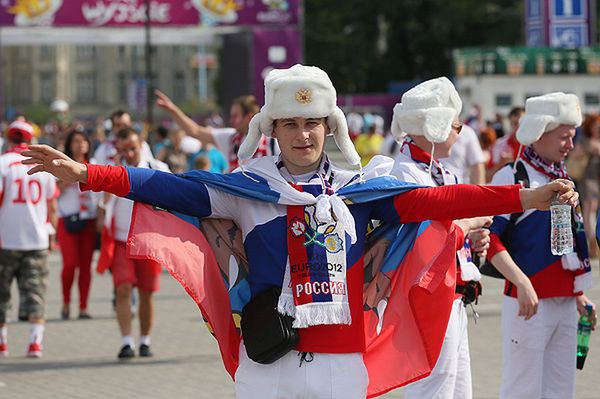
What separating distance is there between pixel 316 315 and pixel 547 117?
2503 millimetres

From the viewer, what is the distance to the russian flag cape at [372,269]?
17.1 ft

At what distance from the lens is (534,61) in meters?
37.3

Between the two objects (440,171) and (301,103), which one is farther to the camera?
(440,171)

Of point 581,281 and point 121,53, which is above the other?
point 121,53

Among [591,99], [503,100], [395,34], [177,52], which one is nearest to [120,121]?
[503,100]

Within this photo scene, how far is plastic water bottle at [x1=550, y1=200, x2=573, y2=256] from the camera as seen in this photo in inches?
201

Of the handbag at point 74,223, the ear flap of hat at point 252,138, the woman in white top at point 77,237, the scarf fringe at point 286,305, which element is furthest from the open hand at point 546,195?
the handbag at point 74,223

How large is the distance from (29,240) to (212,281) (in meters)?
6.60

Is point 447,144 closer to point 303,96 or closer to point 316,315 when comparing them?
point 303,96

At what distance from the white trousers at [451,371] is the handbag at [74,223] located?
7415mm

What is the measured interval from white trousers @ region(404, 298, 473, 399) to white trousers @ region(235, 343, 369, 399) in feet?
4.41

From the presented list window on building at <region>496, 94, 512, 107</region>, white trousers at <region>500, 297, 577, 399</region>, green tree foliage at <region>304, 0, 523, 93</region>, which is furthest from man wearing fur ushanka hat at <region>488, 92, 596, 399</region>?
green tree foliage at <region>304, 0, 523, 93</region>

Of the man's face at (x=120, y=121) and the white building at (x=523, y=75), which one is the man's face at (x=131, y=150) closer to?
the man's face at (x=120, y=121)

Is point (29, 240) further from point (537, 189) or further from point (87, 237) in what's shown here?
point (537, 189)
